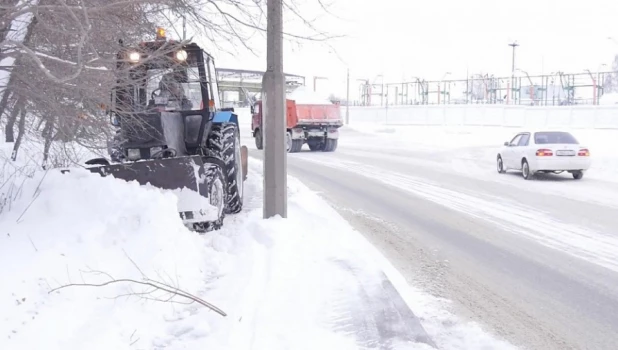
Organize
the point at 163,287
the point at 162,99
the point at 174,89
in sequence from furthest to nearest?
the point at 162,99
the point at 174,89
the point at 163,287

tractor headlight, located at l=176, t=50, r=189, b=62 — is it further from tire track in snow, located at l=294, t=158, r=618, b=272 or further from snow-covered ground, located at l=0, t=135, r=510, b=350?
tire track in snow, located at l=294, t=158, r=618, b=272

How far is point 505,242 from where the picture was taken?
8656 millimetres

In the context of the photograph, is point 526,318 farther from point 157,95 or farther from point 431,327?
point 157,95

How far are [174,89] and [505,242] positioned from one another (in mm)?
5274

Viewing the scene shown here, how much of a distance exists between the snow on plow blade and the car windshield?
12.0 metres

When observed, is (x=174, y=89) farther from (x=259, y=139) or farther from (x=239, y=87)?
(x=259, y=139)

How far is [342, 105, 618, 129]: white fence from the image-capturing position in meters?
38.8

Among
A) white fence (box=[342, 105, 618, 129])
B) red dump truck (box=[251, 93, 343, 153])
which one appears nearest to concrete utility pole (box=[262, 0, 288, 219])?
red dump truck (box=[251, 93, 343, 153])

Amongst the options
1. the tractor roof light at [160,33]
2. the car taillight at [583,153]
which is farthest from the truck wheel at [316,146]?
the tractor roof light at [160,33]

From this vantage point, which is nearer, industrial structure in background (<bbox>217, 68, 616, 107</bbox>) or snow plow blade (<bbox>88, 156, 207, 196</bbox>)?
snow plow blade (<bbox>88, 156, 207, 196</bbox>)

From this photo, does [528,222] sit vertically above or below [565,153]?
below

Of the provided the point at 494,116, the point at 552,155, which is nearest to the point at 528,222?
the point at 552,155

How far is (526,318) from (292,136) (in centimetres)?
2134

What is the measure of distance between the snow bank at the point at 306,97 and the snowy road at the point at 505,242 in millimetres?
9715
